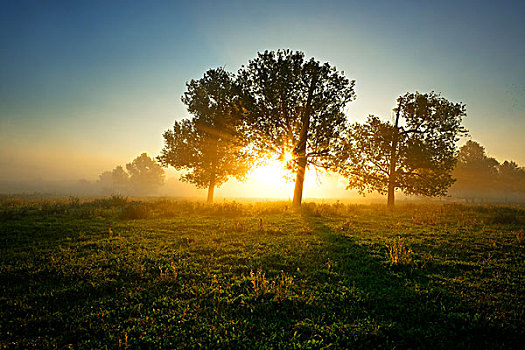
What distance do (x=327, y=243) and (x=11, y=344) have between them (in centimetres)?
850

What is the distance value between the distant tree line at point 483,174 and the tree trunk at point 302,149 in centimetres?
5570

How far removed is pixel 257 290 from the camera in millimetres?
5047

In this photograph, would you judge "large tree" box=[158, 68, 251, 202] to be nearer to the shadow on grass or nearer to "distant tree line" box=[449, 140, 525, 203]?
the shadow on grass

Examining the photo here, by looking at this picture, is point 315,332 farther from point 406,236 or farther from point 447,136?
point 447,136

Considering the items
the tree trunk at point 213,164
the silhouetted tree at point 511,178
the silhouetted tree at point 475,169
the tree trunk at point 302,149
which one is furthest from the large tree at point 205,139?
the silhouetted tree at point 511,178

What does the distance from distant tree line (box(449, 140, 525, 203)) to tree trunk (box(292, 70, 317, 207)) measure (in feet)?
183

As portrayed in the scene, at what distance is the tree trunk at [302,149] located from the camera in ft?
65.4

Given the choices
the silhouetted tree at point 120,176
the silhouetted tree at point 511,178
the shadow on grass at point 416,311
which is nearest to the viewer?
the shadow on grass at point 416,311

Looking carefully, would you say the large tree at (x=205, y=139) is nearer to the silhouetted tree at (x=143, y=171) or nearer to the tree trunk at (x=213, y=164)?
the tree trunk at (x=213, y=164)

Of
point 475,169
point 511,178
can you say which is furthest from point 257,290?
point 511,178

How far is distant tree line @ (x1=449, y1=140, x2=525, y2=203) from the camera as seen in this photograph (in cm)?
5588

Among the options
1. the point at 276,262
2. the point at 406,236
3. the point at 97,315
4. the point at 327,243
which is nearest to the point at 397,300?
the point at 276,262

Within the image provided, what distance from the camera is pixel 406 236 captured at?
34.2 ft

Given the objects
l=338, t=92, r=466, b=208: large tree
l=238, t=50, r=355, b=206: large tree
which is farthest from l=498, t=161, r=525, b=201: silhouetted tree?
l=238, t=50, r=355, b=206: large tree
